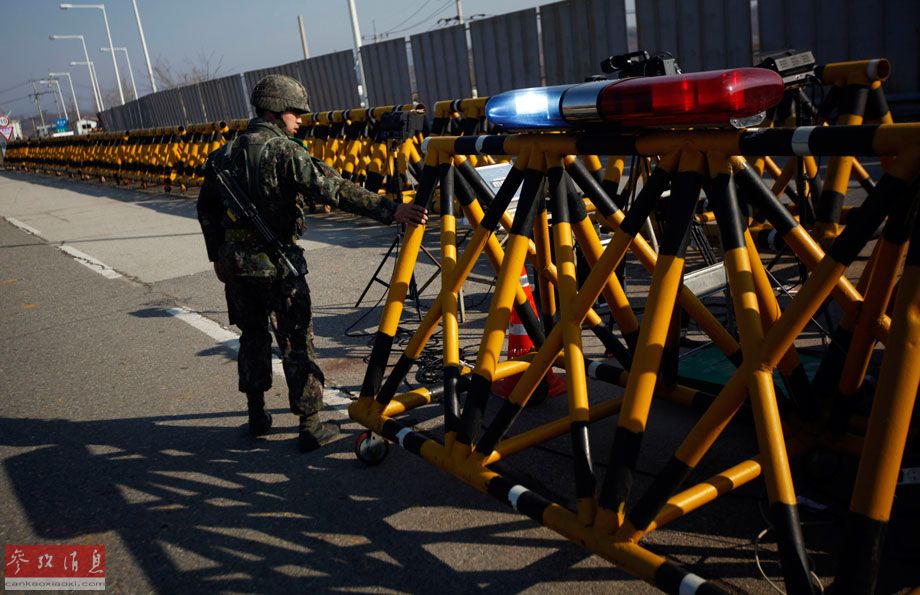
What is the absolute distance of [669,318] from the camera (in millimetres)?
2545

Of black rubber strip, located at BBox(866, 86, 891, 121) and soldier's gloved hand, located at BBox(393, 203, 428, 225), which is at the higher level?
black rubber strip, located at BBox(866, 86, 891, 121)

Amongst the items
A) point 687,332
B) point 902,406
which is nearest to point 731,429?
point 687,332

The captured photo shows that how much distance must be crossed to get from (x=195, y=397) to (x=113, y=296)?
392cm

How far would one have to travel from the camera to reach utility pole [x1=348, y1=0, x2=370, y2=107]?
20.8 m

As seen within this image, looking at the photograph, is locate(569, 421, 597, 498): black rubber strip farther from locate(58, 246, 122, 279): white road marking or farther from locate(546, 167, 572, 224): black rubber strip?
locate(58, 246, 122, 279): white road marking

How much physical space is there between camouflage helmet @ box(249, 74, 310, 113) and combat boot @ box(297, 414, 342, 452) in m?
1.73

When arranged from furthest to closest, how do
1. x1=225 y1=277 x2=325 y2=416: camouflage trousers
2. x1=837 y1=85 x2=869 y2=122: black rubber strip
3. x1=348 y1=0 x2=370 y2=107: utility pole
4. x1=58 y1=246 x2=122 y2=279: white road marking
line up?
x1=348 y1=0 x2=370 y2=107: utility pole < x1=58 y1=246 x2=122 y2=279: white road marking < x1=837 y1=85 x2=869 y2=122: black rubber strip < x1=225 y1=277 x2=325 y2=416: camouflage trousers

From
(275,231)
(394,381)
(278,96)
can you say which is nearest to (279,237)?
(275,231)

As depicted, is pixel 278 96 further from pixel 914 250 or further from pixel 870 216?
pixel 914 250

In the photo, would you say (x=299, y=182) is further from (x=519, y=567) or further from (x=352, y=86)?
(x=352, y=86)

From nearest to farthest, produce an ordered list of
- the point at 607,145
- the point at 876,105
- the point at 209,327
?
the point at 607,145 → the point at 876,105 → the point at 209,327

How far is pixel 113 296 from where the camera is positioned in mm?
8266

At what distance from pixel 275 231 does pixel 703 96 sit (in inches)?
98.2

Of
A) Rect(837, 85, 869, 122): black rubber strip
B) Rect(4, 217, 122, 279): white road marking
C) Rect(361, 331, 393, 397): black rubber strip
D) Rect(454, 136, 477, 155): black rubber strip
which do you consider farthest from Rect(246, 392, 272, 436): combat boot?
Rect(4, 217, 122, 279): white road marking
